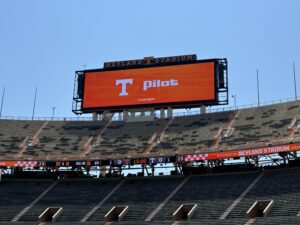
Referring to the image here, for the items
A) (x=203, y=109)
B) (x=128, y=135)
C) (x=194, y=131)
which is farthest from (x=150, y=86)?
(x=194, y=131)

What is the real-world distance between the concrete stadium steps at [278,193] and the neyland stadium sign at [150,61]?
73.8ft

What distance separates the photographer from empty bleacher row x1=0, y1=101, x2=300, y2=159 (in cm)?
5862

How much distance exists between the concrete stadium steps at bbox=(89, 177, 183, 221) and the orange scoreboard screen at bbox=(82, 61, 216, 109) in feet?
42.2

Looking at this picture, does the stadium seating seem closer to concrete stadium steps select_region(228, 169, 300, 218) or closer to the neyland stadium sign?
concrete stadium steps select_region(228, 169, 300, 218)

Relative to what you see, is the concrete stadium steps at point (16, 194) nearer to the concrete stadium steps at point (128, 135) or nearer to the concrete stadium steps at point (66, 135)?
the concrete stadium steps at point (66, 135)

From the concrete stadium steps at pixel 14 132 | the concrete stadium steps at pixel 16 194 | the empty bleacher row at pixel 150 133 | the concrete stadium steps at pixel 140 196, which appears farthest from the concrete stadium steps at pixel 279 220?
the concrete stadium steps at pixel 14 132

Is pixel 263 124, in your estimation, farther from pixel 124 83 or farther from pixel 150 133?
pixel 124 83

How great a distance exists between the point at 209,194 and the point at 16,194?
22.0 metres

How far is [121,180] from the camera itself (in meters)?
60.0

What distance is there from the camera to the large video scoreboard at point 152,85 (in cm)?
6619

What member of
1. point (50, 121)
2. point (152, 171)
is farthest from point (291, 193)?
point (50, 121)

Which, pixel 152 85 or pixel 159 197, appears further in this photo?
pixel 152 85

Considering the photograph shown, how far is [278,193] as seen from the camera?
47.5 metres

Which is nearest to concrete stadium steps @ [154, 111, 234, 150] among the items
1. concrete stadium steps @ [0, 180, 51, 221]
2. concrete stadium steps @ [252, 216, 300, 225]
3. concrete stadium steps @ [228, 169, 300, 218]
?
concrete stadium steps @ [228, 169, 300, 218]
